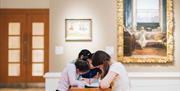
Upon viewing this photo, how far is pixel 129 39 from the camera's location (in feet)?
19.5

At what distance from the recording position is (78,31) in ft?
19.7

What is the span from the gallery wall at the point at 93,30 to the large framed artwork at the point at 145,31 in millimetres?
100

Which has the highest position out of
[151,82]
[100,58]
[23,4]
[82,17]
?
[23,4]

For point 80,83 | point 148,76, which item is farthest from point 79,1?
point 80,83

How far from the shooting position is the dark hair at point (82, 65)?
→ 3865mm

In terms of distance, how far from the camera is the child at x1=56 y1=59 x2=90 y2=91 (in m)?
3.87

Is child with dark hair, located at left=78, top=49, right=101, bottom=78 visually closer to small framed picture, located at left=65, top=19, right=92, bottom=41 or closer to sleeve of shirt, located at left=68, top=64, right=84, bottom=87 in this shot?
sleeve of shirt, located at left=68, top=64, right=84, bottom=87

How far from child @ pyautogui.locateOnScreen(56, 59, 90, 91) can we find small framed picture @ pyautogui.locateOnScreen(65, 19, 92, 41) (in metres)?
1.99

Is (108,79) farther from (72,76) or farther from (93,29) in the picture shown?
(93,29)

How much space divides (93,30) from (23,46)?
16.2 ft

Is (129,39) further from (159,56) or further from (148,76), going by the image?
(148,76)

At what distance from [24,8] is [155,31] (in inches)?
216

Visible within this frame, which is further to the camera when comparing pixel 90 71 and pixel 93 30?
pixel 93 30

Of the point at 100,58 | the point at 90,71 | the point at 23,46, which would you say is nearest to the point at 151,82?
the point at 90,71
